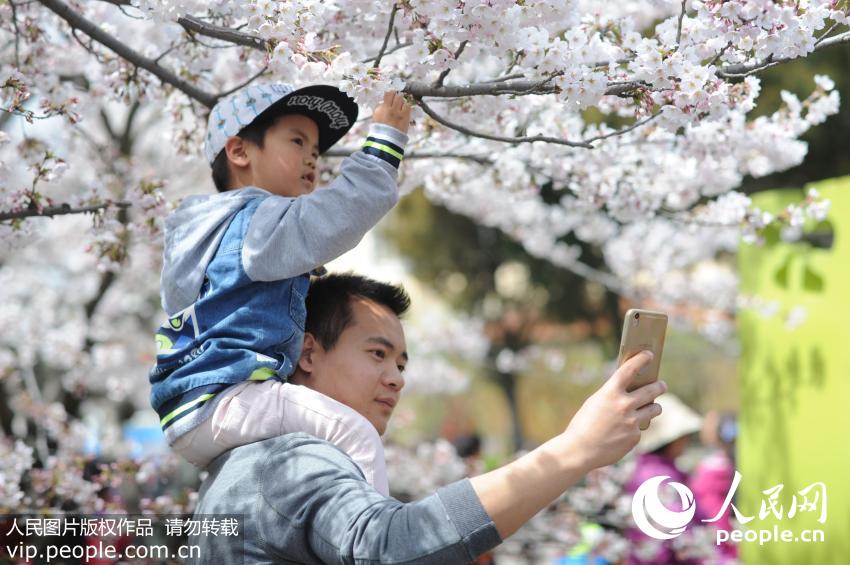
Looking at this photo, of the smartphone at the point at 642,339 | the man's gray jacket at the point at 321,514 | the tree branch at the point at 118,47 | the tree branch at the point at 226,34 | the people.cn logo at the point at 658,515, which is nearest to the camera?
the man's gray jacket at the point at 321,514

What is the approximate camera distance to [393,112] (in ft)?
6.19

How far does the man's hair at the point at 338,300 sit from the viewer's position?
1.97m

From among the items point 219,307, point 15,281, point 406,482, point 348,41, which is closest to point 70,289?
point 15,281

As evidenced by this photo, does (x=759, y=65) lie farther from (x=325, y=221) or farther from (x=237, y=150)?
(x=237, y=150)

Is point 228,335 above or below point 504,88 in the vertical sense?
below

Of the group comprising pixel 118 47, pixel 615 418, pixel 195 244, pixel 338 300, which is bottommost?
pixel 615 418

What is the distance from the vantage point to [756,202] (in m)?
5.75

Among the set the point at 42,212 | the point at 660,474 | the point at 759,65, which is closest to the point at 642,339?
the point at 759,65

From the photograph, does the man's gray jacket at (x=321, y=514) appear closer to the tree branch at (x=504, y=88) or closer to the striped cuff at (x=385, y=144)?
the striped cuff at (x=385, y=144)

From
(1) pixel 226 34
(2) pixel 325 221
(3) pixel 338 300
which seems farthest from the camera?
(1) pixel 226 34

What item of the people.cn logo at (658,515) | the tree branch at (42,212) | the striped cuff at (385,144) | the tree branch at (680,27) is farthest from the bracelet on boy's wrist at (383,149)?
the people.cn logo at (658,515)

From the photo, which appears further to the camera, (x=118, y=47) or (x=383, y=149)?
(x=118, y=47)

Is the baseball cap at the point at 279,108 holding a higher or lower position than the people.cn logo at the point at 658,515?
higher

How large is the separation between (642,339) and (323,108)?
3.08 feet
